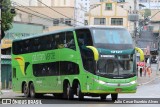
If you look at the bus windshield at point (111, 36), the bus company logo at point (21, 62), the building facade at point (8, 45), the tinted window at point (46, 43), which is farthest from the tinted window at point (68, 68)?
the building facade at point (8, 45)

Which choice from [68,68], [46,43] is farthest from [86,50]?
[46,43]

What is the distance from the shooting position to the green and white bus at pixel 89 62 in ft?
83.8

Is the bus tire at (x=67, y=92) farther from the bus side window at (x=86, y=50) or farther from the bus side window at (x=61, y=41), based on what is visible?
the bus side window at (x=61, y=41)

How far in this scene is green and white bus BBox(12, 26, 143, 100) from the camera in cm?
2555

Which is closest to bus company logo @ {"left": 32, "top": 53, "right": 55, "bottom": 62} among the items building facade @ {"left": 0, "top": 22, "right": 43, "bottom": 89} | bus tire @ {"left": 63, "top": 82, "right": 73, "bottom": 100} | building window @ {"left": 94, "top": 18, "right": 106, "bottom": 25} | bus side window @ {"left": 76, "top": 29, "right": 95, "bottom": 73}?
bus tire @ {"left": 63, "top": 82, "right": 73, "bottom": 100}

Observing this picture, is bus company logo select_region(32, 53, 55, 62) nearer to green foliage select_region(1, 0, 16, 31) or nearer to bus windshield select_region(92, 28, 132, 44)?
bus windshield select_region(92, 28, 132, 44)

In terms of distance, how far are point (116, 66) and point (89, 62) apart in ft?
4.32

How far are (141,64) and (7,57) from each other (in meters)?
27.1

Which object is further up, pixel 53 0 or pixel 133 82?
pixel 53 0

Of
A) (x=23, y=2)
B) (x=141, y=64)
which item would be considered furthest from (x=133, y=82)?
(x=23, y=2)

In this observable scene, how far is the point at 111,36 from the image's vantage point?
26.0m

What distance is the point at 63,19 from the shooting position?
3337 inches

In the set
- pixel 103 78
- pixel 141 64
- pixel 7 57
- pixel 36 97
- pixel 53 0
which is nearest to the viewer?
pixel 103 78

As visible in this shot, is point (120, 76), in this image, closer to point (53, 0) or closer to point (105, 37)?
point (105, 37)
